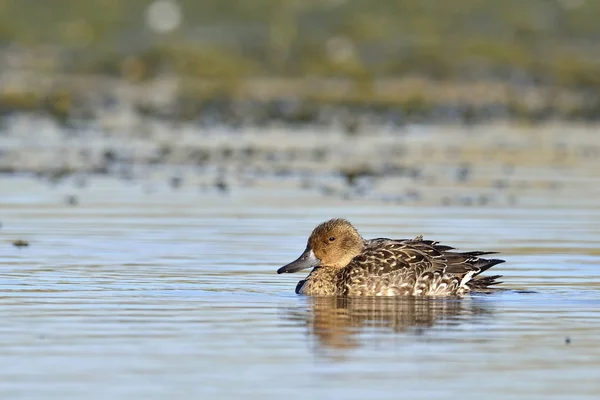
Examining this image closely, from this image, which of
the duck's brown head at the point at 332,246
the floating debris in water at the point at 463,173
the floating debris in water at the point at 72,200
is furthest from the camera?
the floating debris in water at the point at 463,173

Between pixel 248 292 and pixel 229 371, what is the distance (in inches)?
131

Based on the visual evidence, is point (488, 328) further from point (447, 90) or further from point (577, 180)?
point (447, 90)

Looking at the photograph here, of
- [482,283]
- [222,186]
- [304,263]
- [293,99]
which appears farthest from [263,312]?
[293,99]

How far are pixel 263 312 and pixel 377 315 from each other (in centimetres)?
78

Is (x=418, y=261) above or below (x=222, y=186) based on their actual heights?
below

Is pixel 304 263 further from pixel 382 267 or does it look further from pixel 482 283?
pixel 482 283

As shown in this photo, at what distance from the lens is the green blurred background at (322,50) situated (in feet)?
128

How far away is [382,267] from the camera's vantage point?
40.2ft

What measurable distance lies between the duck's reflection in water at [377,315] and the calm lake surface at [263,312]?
0.07 ft

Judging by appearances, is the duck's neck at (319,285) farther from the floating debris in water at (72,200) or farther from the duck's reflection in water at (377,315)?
the floating debris in water at (72,200)

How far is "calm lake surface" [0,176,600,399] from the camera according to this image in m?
8.45

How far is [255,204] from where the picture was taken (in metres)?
18.5

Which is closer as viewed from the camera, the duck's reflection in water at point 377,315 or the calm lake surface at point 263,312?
the calm lake surface at point 263,312

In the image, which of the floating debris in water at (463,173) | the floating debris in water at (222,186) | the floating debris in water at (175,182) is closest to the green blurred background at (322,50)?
the floating debris in water at (463,173)
